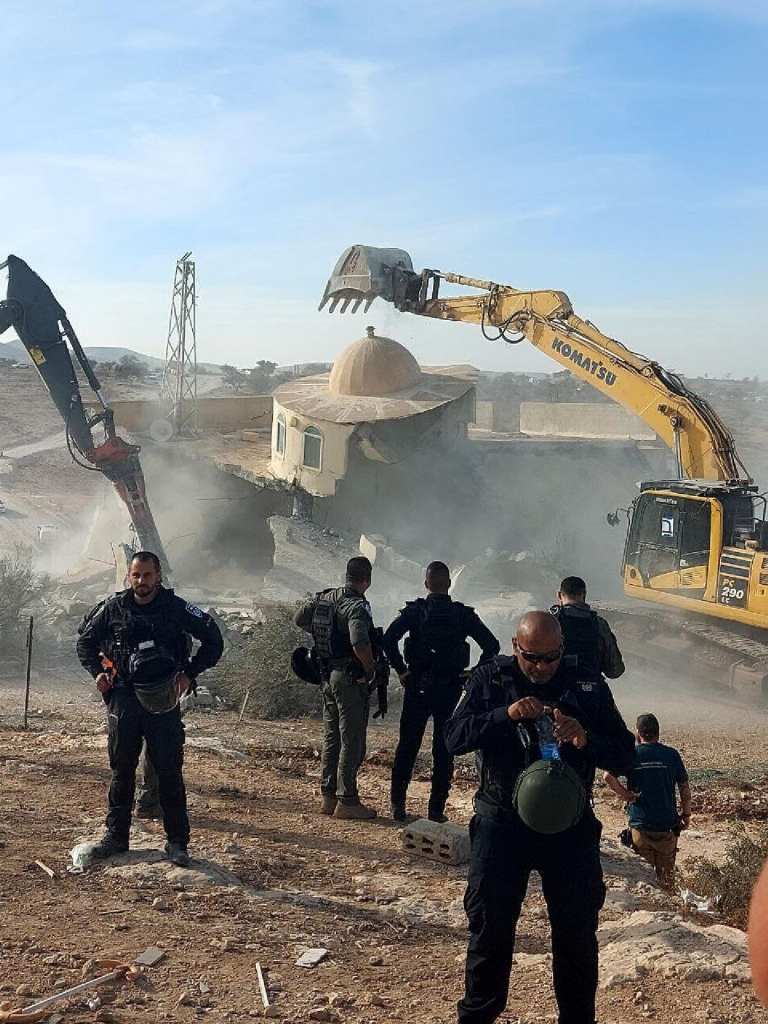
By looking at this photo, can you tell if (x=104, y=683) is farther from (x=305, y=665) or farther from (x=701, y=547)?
(x=701, y=547)

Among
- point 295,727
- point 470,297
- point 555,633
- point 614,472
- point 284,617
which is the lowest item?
point 295,727

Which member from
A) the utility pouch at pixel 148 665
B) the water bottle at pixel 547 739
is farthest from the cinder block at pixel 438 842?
the water bottle at pixel 547 739

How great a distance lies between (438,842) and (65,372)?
11.8 metres

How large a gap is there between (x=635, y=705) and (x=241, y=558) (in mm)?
12936

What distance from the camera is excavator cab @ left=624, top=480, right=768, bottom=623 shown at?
12.6 m

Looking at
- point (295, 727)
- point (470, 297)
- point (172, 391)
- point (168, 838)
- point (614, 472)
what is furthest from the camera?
point (172, 391)

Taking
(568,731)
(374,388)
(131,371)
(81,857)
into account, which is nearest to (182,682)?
(81,857)

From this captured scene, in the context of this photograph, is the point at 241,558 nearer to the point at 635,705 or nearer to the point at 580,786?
the point at 635,705

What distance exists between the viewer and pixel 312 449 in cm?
2169

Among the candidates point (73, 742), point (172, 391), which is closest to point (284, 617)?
point (73, 742)

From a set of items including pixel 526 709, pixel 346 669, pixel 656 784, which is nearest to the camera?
pixel 526 709

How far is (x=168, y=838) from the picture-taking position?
5.70m

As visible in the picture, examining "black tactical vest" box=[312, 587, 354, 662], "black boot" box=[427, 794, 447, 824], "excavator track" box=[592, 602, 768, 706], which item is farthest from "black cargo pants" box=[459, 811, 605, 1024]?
"excavator track" box=[592, 602, 768, 706]

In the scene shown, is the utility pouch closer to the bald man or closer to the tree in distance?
the bald man
